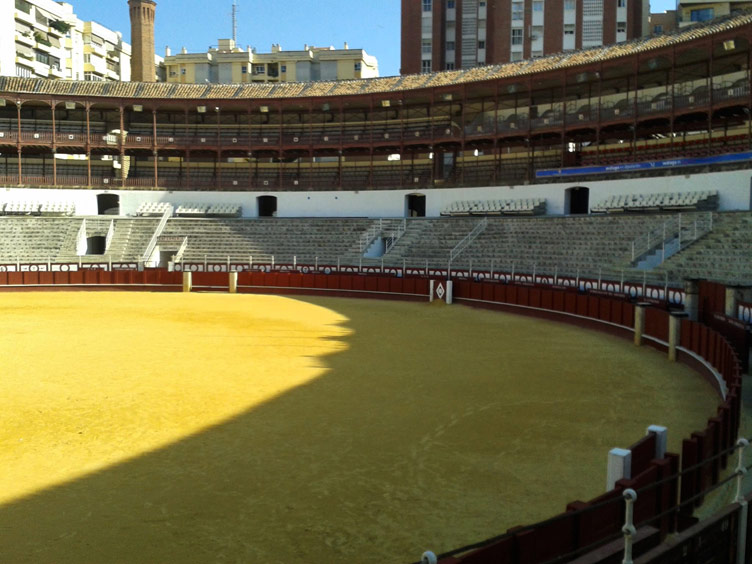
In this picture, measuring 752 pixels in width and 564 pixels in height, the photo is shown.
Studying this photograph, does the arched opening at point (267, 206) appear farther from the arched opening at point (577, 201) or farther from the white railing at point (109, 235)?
the arched opening at point (577, 201)

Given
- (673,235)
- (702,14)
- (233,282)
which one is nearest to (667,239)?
(673,235)

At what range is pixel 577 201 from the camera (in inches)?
1679

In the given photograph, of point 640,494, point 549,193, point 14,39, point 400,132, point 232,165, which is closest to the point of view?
point 640,494

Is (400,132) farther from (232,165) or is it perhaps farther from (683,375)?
(683,375)

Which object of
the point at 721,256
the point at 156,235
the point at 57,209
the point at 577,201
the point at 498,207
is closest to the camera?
the point at 721,256

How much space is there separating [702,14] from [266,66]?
51092 millimetres

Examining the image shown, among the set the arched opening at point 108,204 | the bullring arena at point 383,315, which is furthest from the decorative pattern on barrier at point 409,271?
the arched opening at point 108,204

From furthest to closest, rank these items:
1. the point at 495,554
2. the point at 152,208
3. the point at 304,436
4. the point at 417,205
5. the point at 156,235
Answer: the point at 417,205 → the point at 152,208 → the point at 156,235 → the point at 304,436 → the point at 495,554

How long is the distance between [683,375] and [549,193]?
27936 mm

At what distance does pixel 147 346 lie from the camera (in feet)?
61.3

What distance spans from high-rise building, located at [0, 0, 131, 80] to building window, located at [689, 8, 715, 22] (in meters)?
71.7

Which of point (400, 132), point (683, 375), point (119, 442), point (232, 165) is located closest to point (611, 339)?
point (683, 375)

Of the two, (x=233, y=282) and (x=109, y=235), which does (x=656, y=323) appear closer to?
(x=233, y=282)

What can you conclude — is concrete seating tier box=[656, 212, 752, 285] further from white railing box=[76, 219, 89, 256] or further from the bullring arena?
white railing box=[76, 219, 89, 256]
